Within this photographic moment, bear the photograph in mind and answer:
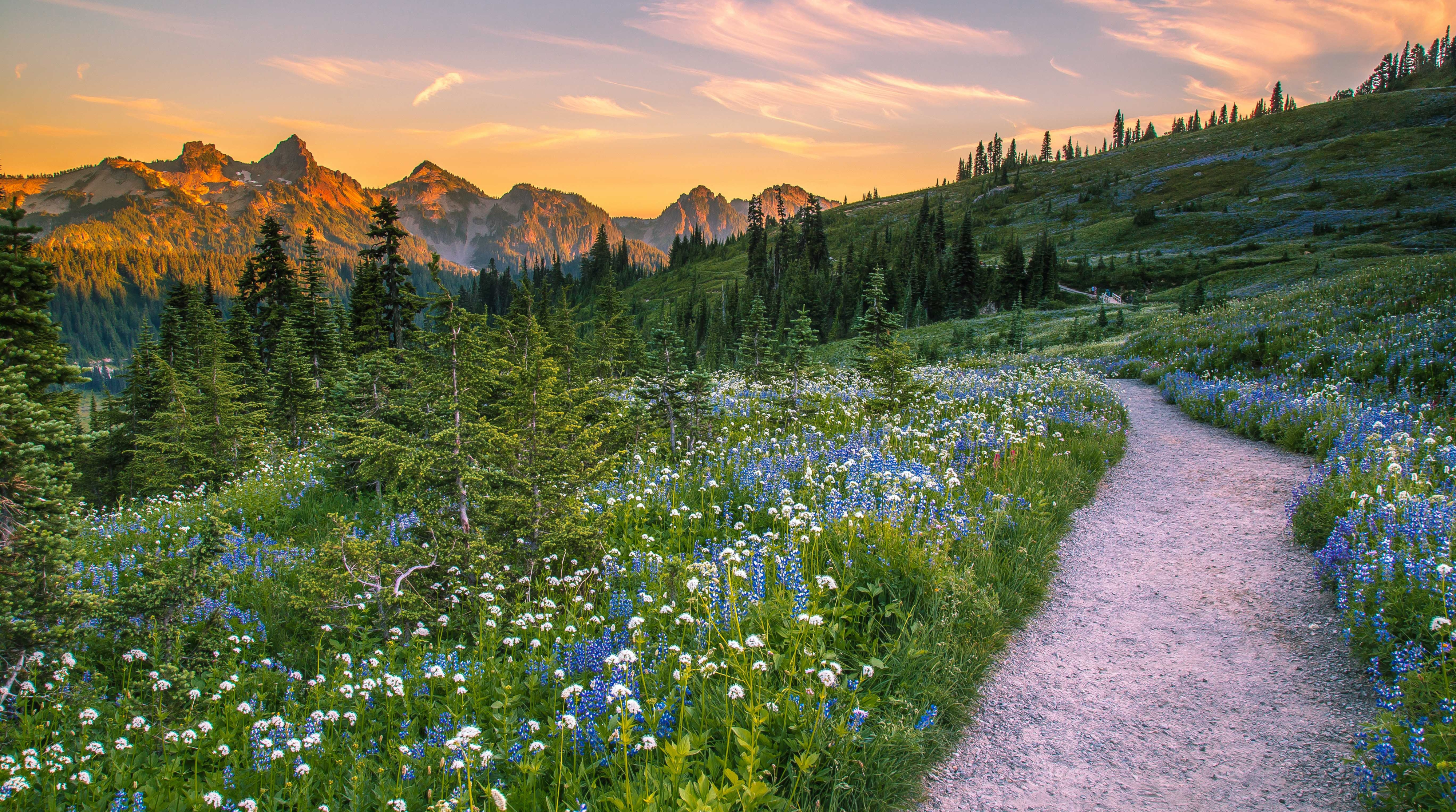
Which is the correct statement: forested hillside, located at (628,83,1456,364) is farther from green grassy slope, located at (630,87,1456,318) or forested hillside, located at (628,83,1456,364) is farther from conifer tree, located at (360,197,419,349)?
conifer tree, located at (360,197,419,349)

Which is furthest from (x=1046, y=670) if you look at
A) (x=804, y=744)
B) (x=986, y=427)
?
(x=986, y=427)

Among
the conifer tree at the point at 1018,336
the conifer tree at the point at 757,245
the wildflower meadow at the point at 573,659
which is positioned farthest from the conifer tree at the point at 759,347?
the conifer tree at the point at 757,245

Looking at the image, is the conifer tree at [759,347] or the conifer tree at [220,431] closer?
Result: the conifer tree at [759,347]

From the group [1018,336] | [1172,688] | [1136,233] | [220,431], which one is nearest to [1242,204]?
[1136,233]

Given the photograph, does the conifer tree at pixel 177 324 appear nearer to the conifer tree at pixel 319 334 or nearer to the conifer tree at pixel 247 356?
the conifer tree at pixel 247 356

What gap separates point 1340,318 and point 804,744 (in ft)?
74.6

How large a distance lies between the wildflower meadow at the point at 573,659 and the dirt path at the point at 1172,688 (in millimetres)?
388

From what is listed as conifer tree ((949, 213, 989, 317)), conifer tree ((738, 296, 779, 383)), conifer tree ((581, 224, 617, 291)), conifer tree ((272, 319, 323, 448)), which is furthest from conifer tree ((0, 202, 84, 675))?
conifer tree ((581, 224, 617, 291))

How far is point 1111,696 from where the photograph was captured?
4723 mm

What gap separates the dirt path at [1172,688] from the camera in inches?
150

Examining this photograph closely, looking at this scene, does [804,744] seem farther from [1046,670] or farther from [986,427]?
[986,427]

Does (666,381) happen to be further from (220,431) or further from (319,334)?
(319,334)

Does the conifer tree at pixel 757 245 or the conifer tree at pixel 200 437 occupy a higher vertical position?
the conifer tree at pixel 757 245

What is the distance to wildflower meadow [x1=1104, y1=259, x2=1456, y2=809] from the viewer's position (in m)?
3.67
